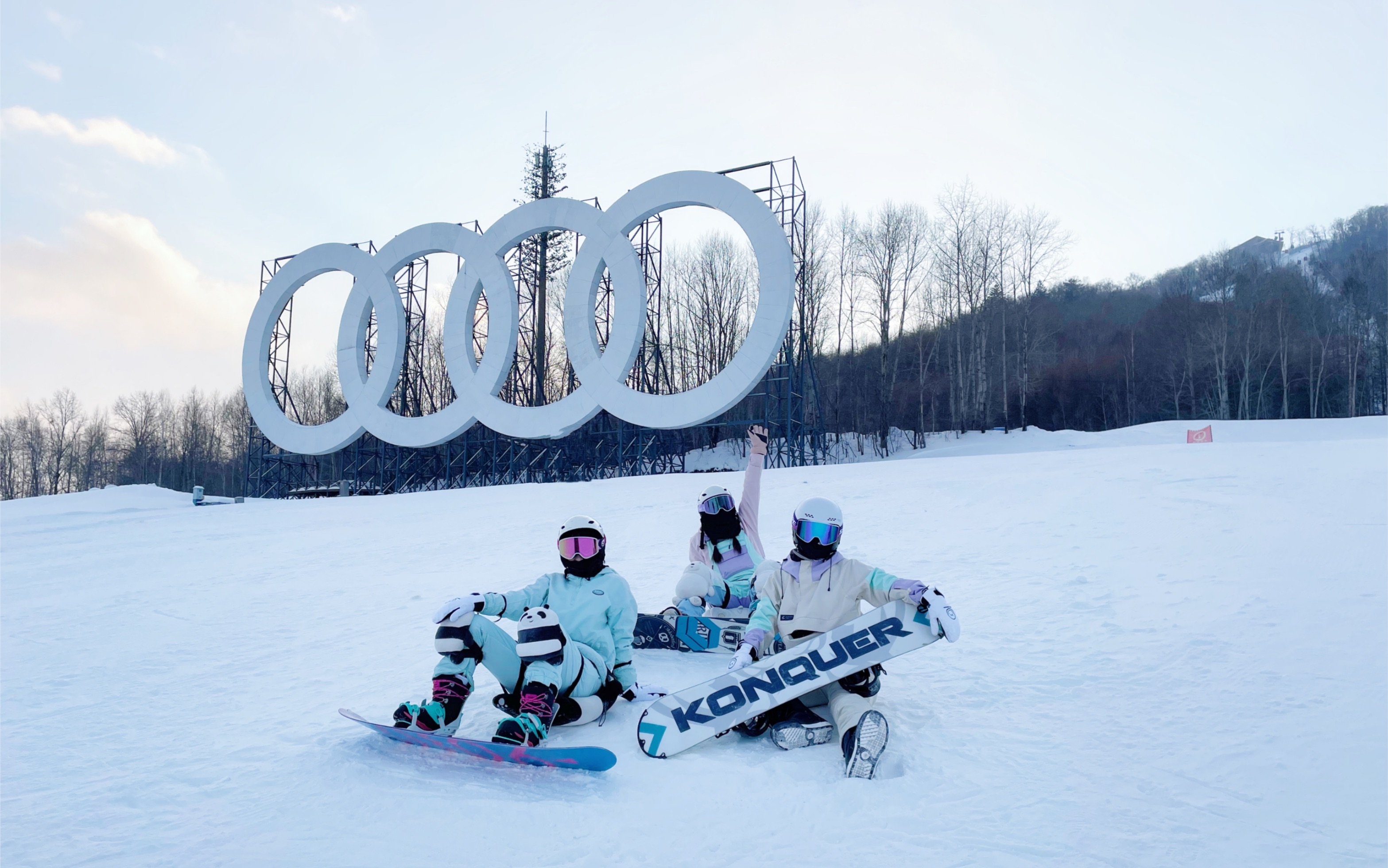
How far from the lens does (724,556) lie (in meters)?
5.40

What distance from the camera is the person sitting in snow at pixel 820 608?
3320mm

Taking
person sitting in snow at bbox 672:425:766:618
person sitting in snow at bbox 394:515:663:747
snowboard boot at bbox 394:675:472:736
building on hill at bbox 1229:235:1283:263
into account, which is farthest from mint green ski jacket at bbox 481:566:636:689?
building on hill at bbox 1229:235:1283:263

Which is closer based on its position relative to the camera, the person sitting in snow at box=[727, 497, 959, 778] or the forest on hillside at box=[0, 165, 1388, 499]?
the person sitting in snow at box=[727, 497, 959, 778]

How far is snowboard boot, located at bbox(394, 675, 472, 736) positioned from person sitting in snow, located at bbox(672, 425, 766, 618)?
1999 millimetres

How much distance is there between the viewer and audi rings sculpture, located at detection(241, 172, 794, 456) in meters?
16.1

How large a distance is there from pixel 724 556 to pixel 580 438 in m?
16.7

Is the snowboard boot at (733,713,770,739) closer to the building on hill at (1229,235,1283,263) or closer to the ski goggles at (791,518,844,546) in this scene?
the ski goggles at (791,518,844,546)

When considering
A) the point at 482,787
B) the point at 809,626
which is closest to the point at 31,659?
the point at 482,787

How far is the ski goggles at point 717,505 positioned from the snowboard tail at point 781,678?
192cm

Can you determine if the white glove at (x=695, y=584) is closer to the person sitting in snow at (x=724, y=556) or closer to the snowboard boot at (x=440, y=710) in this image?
the person sitting in snow at (x=724, y=556)

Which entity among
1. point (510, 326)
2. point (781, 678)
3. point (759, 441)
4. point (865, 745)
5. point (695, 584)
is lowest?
point (865, 745)

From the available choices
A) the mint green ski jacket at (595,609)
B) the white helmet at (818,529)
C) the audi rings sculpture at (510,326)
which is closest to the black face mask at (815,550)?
the white helmet at (818,529)

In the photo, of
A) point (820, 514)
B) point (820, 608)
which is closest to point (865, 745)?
point (820, 608)

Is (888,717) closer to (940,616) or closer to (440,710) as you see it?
(940,616)
